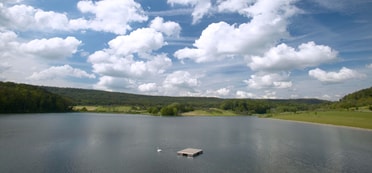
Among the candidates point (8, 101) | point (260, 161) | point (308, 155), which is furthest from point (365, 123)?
point (8, 101)

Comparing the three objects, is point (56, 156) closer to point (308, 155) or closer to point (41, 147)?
point (41, 147)

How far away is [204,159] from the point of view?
3959 centimetres

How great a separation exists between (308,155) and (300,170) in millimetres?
11256

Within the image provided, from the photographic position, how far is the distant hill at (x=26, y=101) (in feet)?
450

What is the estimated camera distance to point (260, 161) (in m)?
38.9

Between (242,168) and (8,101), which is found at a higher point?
(8,101)

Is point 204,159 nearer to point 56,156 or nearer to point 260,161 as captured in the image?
point 260,161

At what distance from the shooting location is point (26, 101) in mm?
150125

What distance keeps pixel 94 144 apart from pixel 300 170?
32.6 m

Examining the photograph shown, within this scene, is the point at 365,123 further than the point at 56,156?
Yes

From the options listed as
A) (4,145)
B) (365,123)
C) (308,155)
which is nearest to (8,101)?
(4,145)

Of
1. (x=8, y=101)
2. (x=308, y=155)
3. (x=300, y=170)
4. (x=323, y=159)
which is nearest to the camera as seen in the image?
(x=300, y=170)

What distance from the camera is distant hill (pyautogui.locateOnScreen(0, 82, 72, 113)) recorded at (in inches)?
5399

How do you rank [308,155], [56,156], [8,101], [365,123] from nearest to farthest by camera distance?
1. [56,156]
2. [308,155]
3. [365,123]
4. [8,101]
